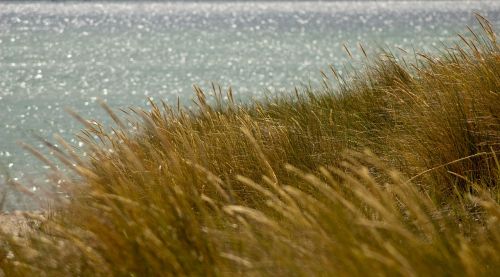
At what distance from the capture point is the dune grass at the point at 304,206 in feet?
8.34

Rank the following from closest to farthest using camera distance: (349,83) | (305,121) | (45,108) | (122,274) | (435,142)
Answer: (122,274) < (435,142) < (305,121) < (349,83) < (45,108)

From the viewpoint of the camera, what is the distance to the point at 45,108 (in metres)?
23.9

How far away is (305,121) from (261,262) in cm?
309

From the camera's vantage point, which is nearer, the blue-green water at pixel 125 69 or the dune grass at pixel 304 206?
the dune grass at pixel 304 206

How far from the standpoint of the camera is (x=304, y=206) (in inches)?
129

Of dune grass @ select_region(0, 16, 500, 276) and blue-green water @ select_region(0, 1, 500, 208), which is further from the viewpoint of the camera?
blue-green water @ select_region(0, 1, 500, 208)

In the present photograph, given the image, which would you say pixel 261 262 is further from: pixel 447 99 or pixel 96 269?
pixel 447 99

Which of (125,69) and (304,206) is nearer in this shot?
(304,206)

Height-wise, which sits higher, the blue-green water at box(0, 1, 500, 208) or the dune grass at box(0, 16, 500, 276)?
the blue-green water at box(0, 1, 500, 208)

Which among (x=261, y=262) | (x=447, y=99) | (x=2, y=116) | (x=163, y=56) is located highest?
(x=163, y=56)

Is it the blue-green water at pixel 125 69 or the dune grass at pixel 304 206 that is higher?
the blue-green water at pixel 125 69

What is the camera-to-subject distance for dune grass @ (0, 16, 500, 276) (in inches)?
100

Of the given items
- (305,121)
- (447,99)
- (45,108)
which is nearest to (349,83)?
(305,121)

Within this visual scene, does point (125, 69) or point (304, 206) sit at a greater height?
point (125, 69)
